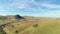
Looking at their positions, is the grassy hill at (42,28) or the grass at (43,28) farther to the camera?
the grassy hill at (42,28)

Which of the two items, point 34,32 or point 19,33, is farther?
point 19,33

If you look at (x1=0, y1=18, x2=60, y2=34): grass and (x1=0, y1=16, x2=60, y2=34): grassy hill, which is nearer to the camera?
(x1=0, y1=18, x2=60, y2=34): grass

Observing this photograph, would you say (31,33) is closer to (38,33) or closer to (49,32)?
(38,33)

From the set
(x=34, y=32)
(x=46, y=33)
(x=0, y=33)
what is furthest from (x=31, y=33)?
(x=0, y=33)

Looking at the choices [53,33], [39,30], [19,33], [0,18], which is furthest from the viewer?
[0,18]

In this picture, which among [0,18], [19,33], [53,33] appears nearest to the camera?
[53,33]

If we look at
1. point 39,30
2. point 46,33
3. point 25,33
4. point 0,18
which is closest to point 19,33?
point 25,33

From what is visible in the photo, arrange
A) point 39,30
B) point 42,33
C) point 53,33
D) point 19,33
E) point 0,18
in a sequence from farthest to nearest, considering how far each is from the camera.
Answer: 1. point 0,18
2. point 19,33
3. point 39,30
4. point 42,33
5. point 53,33

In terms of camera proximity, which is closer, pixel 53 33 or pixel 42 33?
pixel 53 33

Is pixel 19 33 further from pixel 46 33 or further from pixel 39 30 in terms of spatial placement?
pixel 46 33
